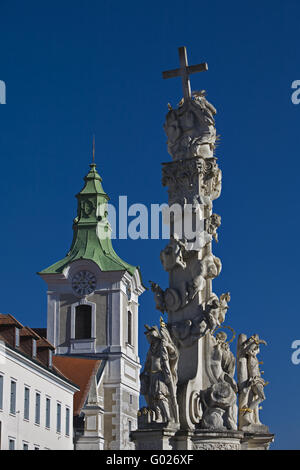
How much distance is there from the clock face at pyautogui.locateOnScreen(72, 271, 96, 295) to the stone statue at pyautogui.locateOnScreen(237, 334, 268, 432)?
160 ft

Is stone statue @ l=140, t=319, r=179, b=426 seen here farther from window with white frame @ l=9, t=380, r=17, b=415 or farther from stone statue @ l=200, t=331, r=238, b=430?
window with white frame @ l=9, t=380, r=17, b=415

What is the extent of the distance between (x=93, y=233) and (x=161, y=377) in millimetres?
51719

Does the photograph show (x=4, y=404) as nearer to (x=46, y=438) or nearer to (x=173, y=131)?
(x=46, y=438)

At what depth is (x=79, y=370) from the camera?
6375 cm

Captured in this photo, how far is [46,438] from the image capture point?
45406 mm

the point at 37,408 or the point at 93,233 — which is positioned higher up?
the point at 93,233

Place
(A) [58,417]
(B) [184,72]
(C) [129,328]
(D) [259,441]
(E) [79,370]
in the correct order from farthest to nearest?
(C) [129,328] < (E) [79,370] < (A) [58,417] < (B) [184,72] < (D) [259,441]

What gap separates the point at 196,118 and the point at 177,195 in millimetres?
1531

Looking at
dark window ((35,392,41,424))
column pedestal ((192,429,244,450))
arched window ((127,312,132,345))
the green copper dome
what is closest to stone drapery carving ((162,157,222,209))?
column pedestal ((192,429,244,450))

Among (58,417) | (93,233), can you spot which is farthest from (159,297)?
(93,233)

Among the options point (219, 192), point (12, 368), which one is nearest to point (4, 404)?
point (12, 368)

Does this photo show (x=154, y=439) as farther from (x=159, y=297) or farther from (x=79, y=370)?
(x=79, y=370)

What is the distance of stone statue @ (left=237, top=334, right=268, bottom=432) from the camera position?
61.9 ft

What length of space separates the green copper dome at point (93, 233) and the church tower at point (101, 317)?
6 centimetres
